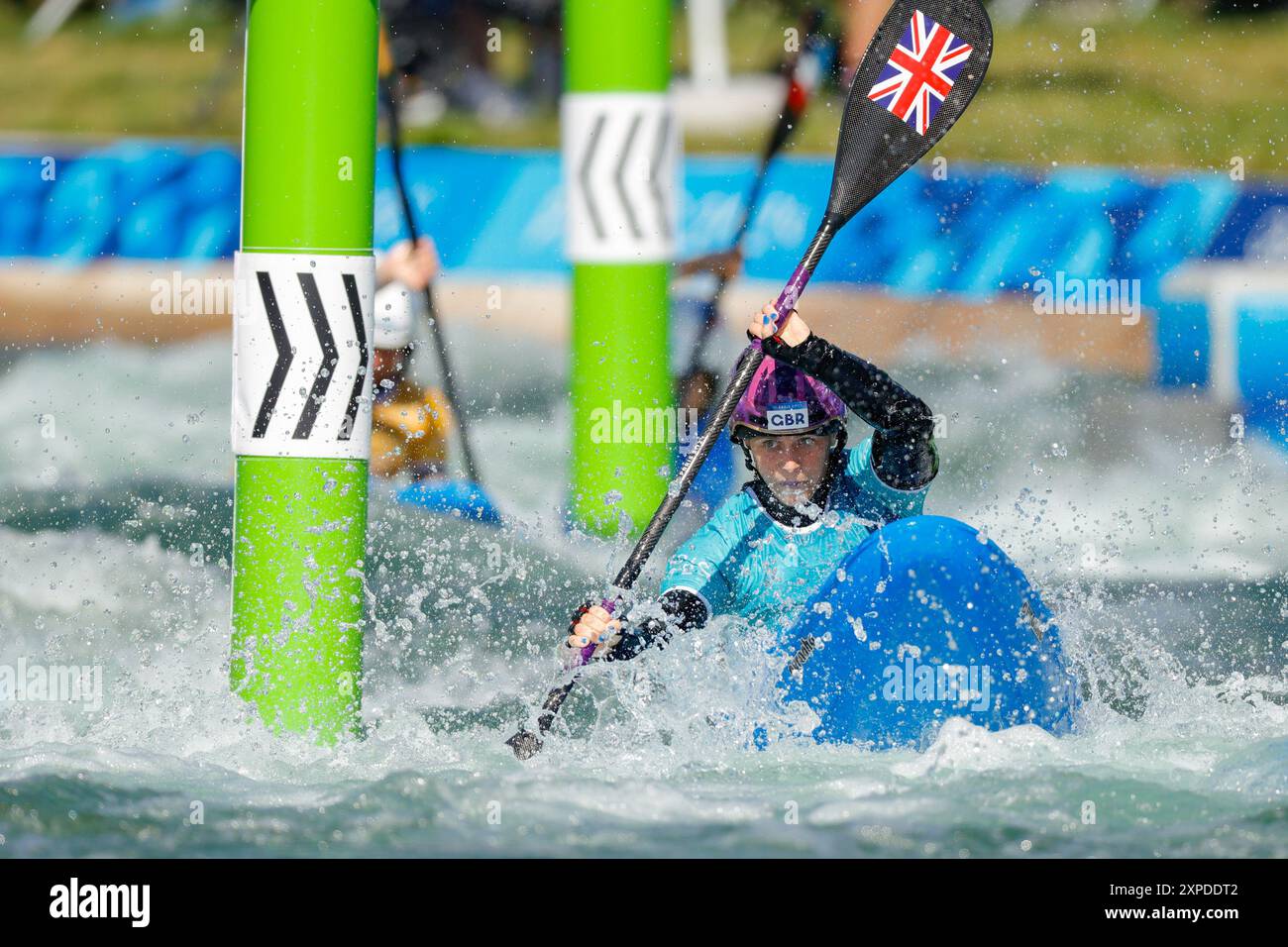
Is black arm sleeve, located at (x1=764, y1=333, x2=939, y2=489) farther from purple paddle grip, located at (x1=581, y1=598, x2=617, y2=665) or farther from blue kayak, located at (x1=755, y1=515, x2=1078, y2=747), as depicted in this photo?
purple paddle grip, located at (x1=581, y1=598, x2=617, y2=665)

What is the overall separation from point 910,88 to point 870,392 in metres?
1.02

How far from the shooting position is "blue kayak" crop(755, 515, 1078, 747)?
12.9 feet

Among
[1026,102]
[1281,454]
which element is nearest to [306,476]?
[1281,454]

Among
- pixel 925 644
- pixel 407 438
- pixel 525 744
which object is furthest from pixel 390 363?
pixel 925 644

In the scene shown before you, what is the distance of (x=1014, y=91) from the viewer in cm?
1510

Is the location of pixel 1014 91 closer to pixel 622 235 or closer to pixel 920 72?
pixel 622 235

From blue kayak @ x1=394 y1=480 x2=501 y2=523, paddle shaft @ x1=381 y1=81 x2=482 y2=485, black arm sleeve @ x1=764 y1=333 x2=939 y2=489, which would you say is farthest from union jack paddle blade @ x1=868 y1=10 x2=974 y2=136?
blue kayak @ x1=394 y1=480 x2=501 y2=523

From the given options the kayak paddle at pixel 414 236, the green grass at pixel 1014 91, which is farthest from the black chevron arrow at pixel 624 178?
the green grass at pixel 1014 91

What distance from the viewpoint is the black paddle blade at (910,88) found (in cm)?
464

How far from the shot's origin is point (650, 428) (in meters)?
6.49

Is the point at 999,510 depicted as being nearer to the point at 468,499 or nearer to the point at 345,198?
the point at 468,499

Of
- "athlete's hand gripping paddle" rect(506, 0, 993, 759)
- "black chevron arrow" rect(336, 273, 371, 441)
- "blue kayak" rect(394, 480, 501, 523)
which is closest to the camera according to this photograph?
"black chevron arrow" rect(336, 273, 371, 441)

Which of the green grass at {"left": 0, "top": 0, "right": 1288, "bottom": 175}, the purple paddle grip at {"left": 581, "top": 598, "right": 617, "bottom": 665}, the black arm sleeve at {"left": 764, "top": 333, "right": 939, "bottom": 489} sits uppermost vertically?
the green grass at {"left": 0, "top": 0, "right": 1288, "bottom": 175}

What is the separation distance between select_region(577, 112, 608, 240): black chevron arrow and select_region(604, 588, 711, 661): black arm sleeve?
8.09 ft
